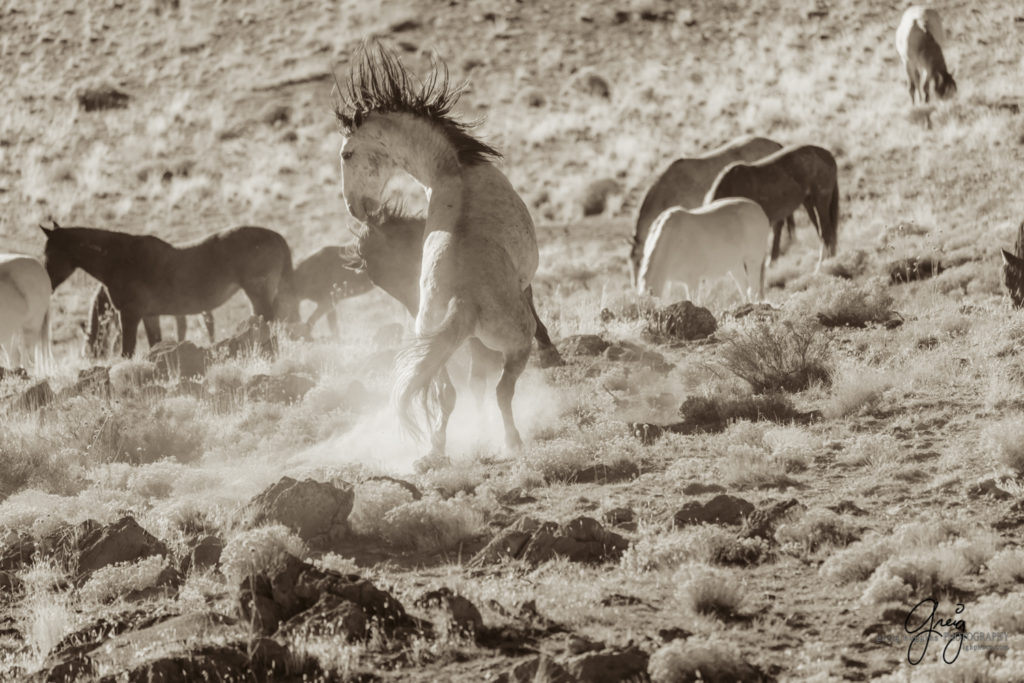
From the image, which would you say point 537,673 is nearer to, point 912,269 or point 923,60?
point 912,269

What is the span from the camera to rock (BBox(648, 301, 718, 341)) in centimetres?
1435

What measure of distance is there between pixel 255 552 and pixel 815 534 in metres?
3.08

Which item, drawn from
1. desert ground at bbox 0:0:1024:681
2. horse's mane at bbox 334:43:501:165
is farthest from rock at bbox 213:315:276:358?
horse's mane at bbox 334:43:501:165

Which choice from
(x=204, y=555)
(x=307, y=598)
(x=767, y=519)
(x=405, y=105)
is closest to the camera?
(x=307, y=598)

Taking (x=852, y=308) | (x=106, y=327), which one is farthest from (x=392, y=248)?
(x=106, y=327)

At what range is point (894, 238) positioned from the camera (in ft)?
66.7

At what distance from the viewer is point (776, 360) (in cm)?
1199

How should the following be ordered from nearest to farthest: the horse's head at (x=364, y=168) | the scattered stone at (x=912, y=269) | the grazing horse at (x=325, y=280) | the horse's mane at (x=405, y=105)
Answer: the horse's mane at (x=405, y=105) → the horse's head at (x=364, y=168) → the scattered stone at (x=912, y=269) → the grazing horse at (x=325, y=280)

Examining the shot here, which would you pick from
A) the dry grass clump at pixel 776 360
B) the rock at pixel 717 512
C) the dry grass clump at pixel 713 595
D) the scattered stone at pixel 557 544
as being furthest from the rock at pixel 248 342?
the dry grass clump at pixel 713 595

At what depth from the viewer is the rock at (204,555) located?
332 inches

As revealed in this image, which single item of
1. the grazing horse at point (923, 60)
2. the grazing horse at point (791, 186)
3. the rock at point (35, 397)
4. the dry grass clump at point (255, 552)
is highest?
the grazing horse at point (923, 60)

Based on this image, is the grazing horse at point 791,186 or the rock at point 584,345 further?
the grazing horse at point 791,186

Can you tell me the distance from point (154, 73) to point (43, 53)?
512cm

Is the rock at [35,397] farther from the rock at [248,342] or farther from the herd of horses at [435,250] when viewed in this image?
the herd of horses at [435,250]
